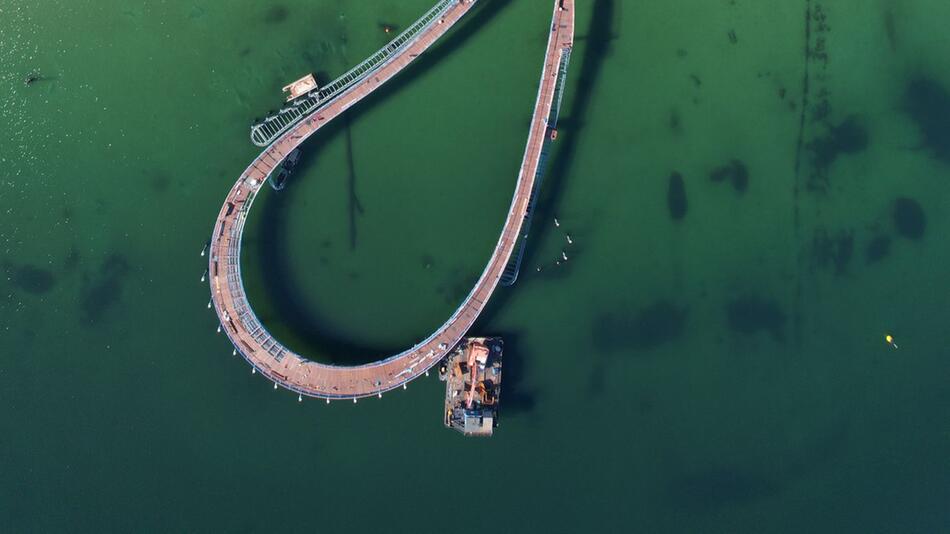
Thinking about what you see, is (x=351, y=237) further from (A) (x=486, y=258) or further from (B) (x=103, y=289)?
(B) (x=103, y=289)

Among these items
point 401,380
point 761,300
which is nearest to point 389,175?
point 401,380

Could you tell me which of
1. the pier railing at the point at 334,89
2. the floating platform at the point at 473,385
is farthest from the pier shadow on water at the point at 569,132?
the pier railing at the point at 334,89

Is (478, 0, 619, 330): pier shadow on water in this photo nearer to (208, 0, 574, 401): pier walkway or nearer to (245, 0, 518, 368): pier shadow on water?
(208, 0, 574, 401): pier walkway

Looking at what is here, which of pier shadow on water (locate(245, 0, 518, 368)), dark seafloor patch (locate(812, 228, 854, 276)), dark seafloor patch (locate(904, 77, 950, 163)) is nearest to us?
pier shadow on water (locate(245, 0, 518, 368))

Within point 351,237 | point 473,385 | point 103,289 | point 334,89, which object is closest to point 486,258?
point 473,385

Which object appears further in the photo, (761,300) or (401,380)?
(761,300)

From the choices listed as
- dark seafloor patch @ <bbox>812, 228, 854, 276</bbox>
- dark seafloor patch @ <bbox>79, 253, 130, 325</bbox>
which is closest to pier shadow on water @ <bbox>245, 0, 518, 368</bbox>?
dark seafloor patch @ <bbox>79, 253, 130, 325</bbox>

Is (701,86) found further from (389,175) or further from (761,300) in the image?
(389,175)
